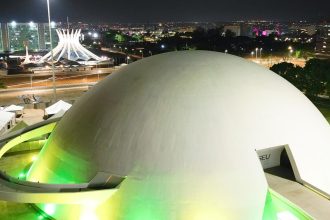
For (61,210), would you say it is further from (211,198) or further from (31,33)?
(31,33)

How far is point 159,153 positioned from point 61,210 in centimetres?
502

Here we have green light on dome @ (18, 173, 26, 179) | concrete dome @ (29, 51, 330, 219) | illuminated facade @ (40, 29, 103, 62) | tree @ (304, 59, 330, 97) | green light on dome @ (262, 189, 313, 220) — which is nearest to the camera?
green light on dome @ (262, 189, 313, 220)

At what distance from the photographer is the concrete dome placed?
14047 millimetres

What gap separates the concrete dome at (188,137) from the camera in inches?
553

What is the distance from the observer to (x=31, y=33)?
175750 millimetres

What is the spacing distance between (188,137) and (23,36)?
175 metres

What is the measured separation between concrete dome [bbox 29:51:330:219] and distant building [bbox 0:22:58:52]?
524 feet

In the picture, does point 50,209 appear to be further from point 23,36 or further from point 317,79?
point 23,36

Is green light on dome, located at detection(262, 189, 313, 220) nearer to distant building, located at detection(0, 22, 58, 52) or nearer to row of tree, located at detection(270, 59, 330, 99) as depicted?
row of tree, located at detection(270, 59, 330, 99)

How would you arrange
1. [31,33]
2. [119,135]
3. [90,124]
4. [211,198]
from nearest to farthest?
[211,198] → [119,135] → [90,124] → [31,33]

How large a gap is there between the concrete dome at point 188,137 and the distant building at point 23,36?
159709 millimetres

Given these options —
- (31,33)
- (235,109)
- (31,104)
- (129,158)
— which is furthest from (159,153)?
(31,33)

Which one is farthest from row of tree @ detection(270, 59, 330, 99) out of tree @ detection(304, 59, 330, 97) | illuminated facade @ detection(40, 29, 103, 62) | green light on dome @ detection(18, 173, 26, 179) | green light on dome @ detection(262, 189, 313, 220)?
illuminated facade @ detection(40, 29, 103, 62)

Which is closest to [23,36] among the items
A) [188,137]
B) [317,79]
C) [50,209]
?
[317,79]
